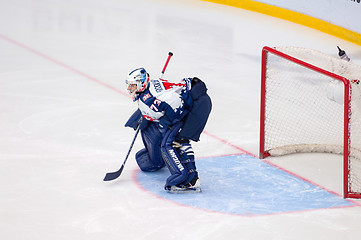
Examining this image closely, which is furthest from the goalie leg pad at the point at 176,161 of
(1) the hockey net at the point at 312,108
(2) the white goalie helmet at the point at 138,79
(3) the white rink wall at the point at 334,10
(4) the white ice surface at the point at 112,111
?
(3) the white rink wall at the point at 334,10

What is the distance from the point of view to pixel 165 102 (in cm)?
457

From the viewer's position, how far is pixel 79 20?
10258 millimetres

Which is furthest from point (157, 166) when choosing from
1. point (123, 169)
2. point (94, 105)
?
point (94, 105)

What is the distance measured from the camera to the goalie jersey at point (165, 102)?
458 centimetres

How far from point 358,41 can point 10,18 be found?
4802 millimetres

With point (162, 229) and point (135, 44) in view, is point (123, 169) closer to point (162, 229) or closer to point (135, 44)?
point (162, 229)

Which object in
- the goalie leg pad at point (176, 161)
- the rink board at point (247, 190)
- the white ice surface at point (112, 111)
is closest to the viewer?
the white ice surface at point (112, 111)

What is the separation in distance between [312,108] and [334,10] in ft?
10.5

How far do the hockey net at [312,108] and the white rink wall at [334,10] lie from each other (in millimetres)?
2239

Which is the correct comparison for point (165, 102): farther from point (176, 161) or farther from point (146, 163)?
point (146, 163)

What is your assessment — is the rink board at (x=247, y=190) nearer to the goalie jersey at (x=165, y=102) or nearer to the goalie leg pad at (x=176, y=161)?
the goalie leg pad at (x=176, y=161)

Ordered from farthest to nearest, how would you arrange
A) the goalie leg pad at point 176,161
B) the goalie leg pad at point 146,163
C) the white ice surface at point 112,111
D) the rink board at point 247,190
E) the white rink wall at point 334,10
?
the white rink wall at point 334,10 → the goalie leg pad at point 146,163 → the goalie leg pad at point 176,161 → the rink board at point 247,190 → the white ice surface at point 112,111

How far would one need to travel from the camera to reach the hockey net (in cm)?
470

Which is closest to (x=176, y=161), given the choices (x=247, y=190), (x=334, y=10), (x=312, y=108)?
(x=247, y=190)
